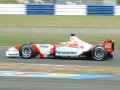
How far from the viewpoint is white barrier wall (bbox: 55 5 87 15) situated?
24906 mm

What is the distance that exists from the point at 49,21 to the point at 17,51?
1222 centimetres

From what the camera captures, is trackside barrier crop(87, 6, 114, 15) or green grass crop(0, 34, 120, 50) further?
trackside barrier crop(87, 6, 114, 15)

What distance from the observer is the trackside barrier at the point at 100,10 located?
24.5 metres

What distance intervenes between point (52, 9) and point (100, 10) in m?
2.59

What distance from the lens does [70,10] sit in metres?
25.4

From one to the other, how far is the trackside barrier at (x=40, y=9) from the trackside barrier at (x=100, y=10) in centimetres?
205

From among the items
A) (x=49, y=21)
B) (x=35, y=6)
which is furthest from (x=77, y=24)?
(x=35, y=6)

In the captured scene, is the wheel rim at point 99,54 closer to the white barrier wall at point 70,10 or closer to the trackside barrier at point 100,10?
the trackside barrier at point 100,10

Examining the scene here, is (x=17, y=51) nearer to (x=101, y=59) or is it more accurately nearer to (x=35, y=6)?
(x=101, y=59)

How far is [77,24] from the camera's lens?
2270cm

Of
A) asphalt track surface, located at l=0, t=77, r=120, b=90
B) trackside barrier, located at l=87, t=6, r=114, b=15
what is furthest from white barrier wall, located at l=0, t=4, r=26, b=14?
asphalt track surface, located at l=0, t=77, r=120, b=90

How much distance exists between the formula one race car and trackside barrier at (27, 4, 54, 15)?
1344 cm

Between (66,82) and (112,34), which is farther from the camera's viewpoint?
(112,34)

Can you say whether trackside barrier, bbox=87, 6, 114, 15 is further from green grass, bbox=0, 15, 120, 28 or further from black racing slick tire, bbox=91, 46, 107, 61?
black racing slick tire, bbox=91, 46, 107, 61
